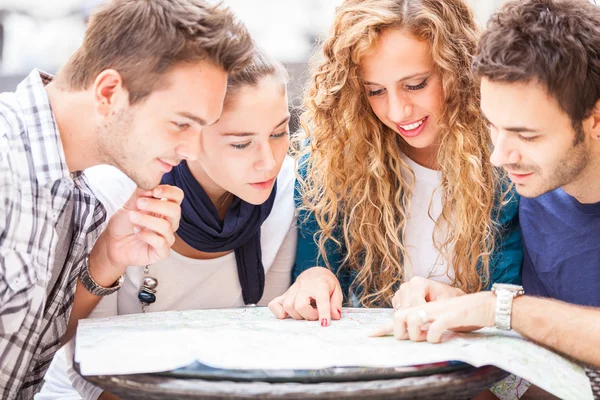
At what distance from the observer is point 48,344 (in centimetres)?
174

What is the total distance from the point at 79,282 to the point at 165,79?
0.58 m

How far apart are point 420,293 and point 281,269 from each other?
58cm

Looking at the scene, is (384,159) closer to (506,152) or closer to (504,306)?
(506,152)

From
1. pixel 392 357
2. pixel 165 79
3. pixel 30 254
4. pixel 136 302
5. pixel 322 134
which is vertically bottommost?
pixel 136 302

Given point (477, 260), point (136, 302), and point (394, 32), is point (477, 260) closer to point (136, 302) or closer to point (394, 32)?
point (394, 32)

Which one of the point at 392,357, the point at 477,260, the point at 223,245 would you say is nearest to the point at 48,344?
the point at 223,245

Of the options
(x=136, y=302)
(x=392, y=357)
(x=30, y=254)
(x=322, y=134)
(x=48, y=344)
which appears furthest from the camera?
(x=322, y=134)

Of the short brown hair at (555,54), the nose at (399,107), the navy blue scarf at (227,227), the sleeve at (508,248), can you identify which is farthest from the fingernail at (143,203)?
the sleeve at (508,248)

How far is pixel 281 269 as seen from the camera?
2199 mm

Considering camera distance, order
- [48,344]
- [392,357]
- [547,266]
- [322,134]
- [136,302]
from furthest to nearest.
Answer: [322,134]
[136,302]
[547,266]
[48,344]
[392,357]

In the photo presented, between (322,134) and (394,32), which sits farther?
(322,134)

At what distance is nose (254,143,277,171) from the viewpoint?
72.6 inches

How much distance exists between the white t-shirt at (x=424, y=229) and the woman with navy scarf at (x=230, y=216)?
35cm

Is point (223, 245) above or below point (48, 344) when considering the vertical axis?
above
